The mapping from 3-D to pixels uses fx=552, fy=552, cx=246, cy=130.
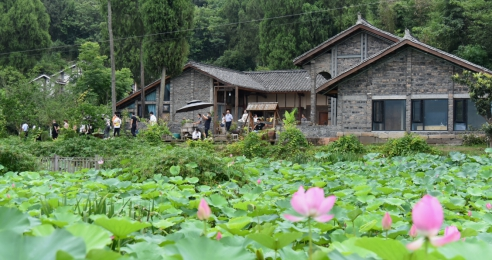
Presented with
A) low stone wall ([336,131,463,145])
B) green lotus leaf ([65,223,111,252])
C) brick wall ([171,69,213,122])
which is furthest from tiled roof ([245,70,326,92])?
green lotus leaf ([65,223,111,252])

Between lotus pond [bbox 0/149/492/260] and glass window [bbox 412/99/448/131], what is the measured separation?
1263cm

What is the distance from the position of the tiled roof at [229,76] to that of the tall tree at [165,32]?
170 cm

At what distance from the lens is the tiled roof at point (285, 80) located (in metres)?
32.4

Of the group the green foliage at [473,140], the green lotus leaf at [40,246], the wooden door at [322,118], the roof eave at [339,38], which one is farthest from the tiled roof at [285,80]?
the green lotus leaf at [40,246]

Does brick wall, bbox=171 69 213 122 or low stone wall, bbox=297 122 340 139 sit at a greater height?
brick wall, bbox=171 69 213 122

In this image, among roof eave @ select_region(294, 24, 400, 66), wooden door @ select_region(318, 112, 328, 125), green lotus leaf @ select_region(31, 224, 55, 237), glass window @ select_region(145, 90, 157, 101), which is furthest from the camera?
wooden door @ select_region(318, 112, 328, 125)

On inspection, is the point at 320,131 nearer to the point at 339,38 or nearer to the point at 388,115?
the point at 388,115

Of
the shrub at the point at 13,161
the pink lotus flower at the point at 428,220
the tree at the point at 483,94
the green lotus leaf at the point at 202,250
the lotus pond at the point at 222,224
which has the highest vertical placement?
the tree at the point at 483,94

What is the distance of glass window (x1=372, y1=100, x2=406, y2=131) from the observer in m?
20.2

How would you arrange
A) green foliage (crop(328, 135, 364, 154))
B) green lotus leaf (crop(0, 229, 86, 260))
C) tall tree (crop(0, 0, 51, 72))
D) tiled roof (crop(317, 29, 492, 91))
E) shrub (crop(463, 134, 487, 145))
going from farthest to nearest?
1. tall tree (crop(0, 0, 51, 72))
2. tiled roof (crop(317, 29, 492, 91))
3. shrub (crop(463, 134, 487, 145))
4. green foliage (crop(328, 135, 364, 154))
5. green lotus leaf (crop(0, 229, 86, 260))

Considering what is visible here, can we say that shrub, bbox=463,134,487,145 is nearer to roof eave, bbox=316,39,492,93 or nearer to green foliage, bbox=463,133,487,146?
green foliage, bbox=463,133,487,146

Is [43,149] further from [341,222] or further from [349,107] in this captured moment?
[341,222]

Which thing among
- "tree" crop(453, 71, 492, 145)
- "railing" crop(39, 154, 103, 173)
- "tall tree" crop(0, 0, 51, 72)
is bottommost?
"railing" crop(39, 154, 103, 173)

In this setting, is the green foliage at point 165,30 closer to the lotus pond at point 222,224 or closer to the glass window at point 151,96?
the glass window at point 151,96
